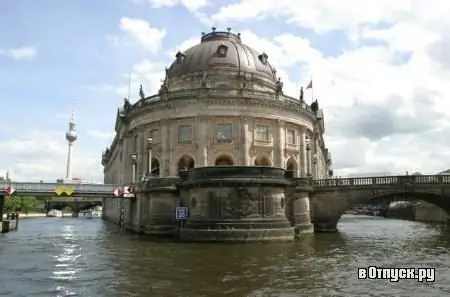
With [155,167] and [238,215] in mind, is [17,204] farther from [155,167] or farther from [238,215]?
[238,215]

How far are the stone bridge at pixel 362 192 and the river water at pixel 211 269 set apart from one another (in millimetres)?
12186

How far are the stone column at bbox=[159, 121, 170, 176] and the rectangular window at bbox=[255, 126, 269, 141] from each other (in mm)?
11089

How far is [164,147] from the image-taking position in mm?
58031

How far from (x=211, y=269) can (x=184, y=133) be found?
35.4m

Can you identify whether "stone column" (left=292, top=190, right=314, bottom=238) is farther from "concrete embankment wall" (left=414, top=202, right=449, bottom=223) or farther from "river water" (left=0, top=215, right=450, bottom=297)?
"concrete embankment wall" (left=414, top=202, right=449, bottom=223)

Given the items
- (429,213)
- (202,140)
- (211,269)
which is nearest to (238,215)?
(211,269)

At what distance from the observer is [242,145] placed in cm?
5738

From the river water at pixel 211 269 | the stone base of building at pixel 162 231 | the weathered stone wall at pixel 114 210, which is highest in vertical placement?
the weathered stone wall at pixel 114 210

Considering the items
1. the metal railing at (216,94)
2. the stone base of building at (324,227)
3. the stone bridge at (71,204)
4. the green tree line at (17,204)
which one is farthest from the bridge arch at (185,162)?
the stone bridge at (71,204)

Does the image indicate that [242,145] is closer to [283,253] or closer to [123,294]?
[283,253]

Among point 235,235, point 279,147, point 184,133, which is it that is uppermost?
point 184,133

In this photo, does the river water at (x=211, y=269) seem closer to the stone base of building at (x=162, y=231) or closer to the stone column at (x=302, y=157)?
the stone base of building at (x=162, y=231)

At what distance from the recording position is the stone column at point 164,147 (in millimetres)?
58062

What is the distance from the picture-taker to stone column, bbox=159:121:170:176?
5806 centimetres
